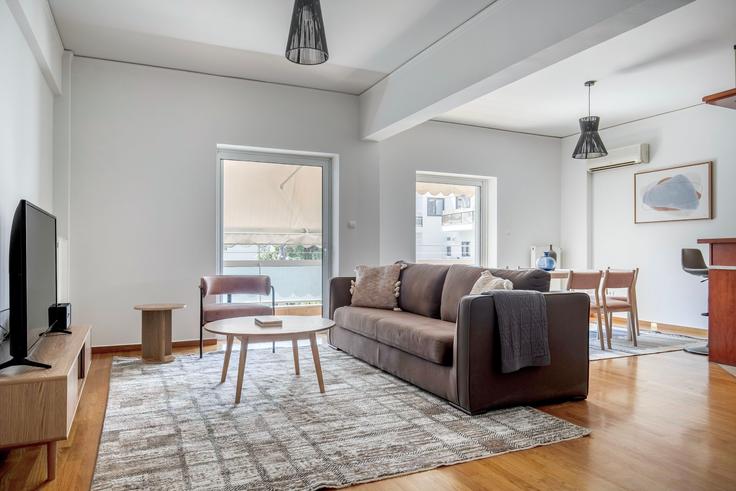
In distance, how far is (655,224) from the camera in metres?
6.50

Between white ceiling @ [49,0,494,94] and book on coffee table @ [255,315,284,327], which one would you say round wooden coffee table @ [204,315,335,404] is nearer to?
book on coffee table @ [255,315,284,327]

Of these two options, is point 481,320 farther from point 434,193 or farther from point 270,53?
point 434,193

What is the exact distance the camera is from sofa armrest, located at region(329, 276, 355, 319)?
4.90 meters

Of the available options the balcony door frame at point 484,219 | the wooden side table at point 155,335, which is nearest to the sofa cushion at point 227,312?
the wooden side table at point 155,335

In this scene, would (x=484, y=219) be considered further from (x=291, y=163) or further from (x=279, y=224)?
(x=279, y=224)

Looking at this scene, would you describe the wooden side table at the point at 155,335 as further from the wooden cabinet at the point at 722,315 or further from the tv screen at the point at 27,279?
the wooden cabinet at the point at 722,315

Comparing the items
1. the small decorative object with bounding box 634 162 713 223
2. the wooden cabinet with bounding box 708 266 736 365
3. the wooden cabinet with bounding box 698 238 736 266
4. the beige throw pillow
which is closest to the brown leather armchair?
the beige throw pillow

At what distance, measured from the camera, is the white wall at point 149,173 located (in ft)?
15.6

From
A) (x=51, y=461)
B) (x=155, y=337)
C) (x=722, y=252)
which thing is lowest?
(x=51, y=461)

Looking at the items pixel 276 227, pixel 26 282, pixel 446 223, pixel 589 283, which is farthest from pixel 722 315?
pixel 26 282

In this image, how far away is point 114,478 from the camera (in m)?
2.09

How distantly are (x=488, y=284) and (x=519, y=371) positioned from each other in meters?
0.61

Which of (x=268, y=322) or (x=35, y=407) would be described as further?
(x=268, y=322)

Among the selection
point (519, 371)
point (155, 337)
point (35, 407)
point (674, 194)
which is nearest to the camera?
point (35, 407)
